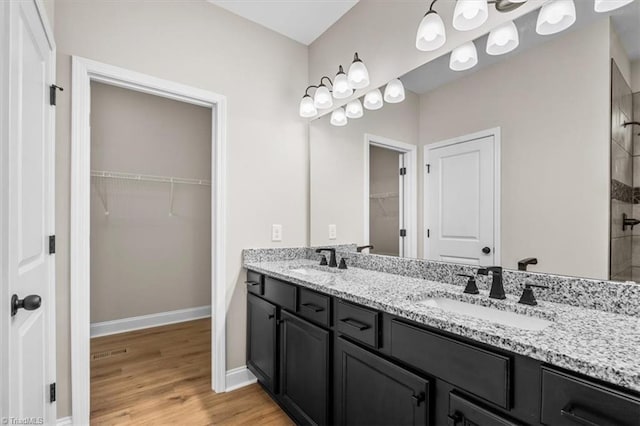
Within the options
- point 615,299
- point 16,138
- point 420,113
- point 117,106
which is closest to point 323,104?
point 420,113

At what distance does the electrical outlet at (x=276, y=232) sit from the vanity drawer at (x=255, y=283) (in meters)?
0.34

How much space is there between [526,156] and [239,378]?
2269mm

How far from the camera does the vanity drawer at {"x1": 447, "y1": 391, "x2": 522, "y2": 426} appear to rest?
0.87m

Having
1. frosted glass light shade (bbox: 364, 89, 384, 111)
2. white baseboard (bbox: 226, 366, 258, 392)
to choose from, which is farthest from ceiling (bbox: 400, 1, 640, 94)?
white baseboard (bbox: 226, 366, 258, 392)

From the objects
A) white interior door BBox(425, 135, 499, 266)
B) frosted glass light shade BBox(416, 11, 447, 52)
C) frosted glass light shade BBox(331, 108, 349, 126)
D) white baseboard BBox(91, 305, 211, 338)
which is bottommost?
white baseboard BBox(91, 305, 211, 338)

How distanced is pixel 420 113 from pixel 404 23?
22.8 inches

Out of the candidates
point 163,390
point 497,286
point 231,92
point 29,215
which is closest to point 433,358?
point 497,286

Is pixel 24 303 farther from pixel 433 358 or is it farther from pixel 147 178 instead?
pixel 147 178

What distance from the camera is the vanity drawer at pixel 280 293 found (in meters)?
1.82

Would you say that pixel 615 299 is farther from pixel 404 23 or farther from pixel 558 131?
pixel 404 23

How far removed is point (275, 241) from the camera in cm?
255

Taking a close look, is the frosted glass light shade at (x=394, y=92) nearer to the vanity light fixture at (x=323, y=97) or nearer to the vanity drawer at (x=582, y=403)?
the vanity light fixture at (x=323, y=97)

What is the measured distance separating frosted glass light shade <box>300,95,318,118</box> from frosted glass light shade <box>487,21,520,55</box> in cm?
130

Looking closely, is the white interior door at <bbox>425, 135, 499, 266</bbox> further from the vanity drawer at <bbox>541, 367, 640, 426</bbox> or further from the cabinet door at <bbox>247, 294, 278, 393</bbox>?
the cabinet door at <bbox>247, 294, 278, 393</bbox>
